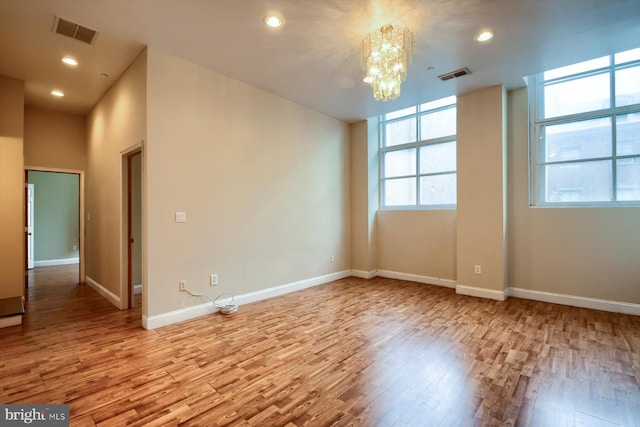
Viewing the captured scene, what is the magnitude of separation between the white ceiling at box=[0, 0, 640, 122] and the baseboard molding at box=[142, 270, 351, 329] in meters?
2.98

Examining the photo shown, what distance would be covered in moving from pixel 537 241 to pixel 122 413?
200 inches

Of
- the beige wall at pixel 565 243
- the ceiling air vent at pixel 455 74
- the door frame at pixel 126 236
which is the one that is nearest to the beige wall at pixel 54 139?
the door frame at pixel 126 236

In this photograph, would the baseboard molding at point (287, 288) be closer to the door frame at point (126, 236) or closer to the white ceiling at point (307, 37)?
the door frame at point (126, 236)

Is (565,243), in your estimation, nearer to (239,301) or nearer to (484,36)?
(484,36)

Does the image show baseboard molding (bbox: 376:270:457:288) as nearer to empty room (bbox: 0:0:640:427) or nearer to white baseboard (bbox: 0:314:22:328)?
empty room (bbox: 0:0:640:427)

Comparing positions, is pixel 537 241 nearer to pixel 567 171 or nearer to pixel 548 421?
pixel 567 171

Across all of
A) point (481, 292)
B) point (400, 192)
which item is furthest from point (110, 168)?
point (481, 292)

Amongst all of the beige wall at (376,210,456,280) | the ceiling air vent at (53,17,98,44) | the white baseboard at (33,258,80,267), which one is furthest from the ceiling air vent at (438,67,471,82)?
the white baseboard at (33,258,80,267)

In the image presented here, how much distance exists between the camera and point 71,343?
2867mm

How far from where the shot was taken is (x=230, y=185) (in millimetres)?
3922

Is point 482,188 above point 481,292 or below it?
above

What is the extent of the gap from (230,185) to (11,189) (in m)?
2.92

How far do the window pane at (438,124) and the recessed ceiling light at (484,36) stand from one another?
81.5 inches

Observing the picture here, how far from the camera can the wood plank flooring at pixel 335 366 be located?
6.05ft
